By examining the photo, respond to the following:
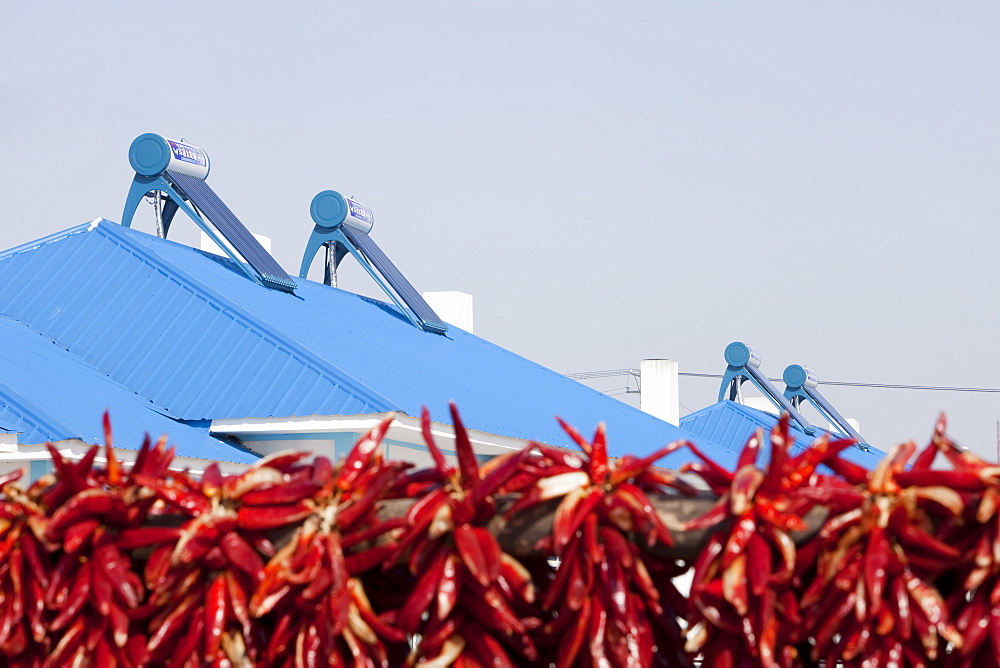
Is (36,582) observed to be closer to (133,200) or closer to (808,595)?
(808,595)

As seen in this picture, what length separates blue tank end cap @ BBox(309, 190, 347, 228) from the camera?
23.7 meters

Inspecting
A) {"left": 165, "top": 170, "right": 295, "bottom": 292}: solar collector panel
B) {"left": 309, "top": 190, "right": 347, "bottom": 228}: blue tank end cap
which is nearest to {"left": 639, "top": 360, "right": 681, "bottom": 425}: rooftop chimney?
{"left": 309, "top": 190, "right": 347, "bottom": 228}: blue tank end cap

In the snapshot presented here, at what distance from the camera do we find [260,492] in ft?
10.9

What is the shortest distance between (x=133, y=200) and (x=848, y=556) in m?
18.6

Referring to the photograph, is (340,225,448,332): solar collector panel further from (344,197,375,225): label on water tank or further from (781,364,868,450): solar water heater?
(781,364,868,450): solar water heater

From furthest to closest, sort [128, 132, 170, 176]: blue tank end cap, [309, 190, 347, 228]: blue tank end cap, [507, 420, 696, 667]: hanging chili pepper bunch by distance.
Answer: [309, 190, 347, 228]: blue tank end cap → [128, 132, 170, 176]: blue tank end cap → [507, 420, 696, 667]: hanging chili pepper bunch

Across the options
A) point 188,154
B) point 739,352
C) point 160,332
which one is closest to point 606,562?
point 160,332

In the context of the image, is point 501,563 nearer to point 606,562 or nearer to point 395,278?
point 606,562

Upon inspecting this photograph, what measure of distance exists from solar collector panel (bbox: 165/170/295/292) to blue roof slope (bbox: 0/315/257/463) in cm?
390

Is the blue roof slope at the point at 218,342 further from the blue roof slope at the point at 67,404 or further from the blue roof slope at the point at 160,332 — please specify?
the blue roof slope at the point at 67,404

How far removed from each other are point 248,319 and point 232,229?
3742 mm

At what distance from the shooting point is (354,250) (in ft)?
78.3

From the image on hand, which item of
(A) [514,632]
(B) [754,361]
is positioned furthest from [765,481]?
(B) [754,361]

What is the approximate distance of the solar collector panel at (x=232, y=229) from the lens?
19.7 m
